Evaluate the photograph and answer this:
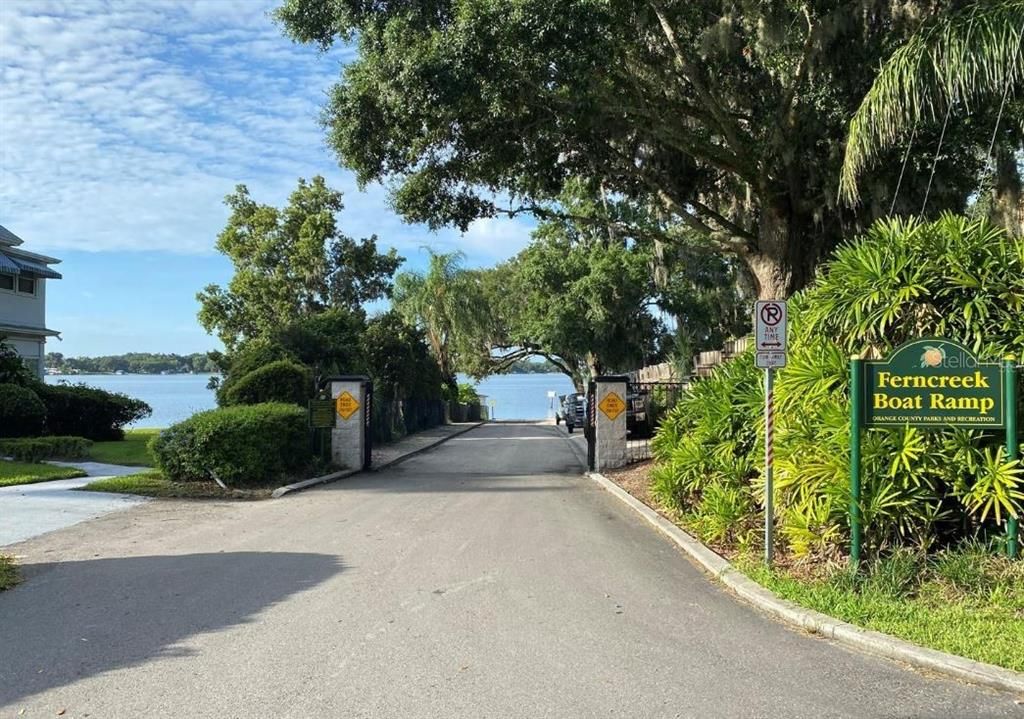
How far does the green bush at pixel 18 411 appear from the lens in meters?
19.6

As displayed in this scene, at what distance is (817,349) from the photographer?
30.5 ft

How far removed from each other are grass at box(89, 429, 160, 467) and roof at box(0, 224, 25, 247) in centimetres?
846

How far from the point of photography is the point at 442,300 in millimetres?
48562

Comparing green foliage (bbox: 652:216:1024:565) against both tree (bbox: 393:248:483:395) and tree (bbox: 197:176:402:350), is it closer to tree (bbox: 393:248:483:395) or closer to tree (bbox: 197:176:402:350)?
tree (bbox: 197:176:402:350)

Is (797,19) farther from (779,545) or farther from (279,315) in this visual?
(279,315)

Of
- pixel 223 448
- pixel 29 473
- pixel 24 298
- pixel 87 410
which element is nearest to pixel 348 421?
pixel 223 448

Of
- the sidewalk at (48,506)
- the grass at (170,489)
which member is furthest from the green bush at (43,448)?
the grass at (170,489)

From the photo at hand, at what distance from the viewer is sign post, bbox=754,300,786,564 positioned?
8.56 m

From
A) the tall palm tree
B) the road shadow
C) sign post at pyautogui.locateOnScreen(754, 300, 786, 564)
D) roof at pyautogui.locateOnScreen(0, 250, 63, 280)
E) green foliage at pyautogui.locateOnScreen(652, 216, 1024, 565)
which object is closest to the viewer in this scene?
the road shadow

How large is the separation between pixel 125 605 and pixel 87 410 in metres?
19.1

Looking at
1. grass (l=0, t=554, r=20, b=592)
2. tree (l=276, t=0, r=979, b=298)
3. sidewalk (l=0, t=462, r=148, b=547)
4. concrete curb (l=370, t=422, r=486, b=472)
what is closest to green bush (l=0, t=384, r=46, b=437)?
sidewalk (l=0, t=462, r=148, b=547)

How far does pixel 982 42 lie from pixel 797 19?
435cm

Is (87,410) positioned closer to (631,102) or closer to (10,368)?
(10,368)

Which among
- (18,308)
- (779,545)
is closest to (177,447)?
(779,545)
